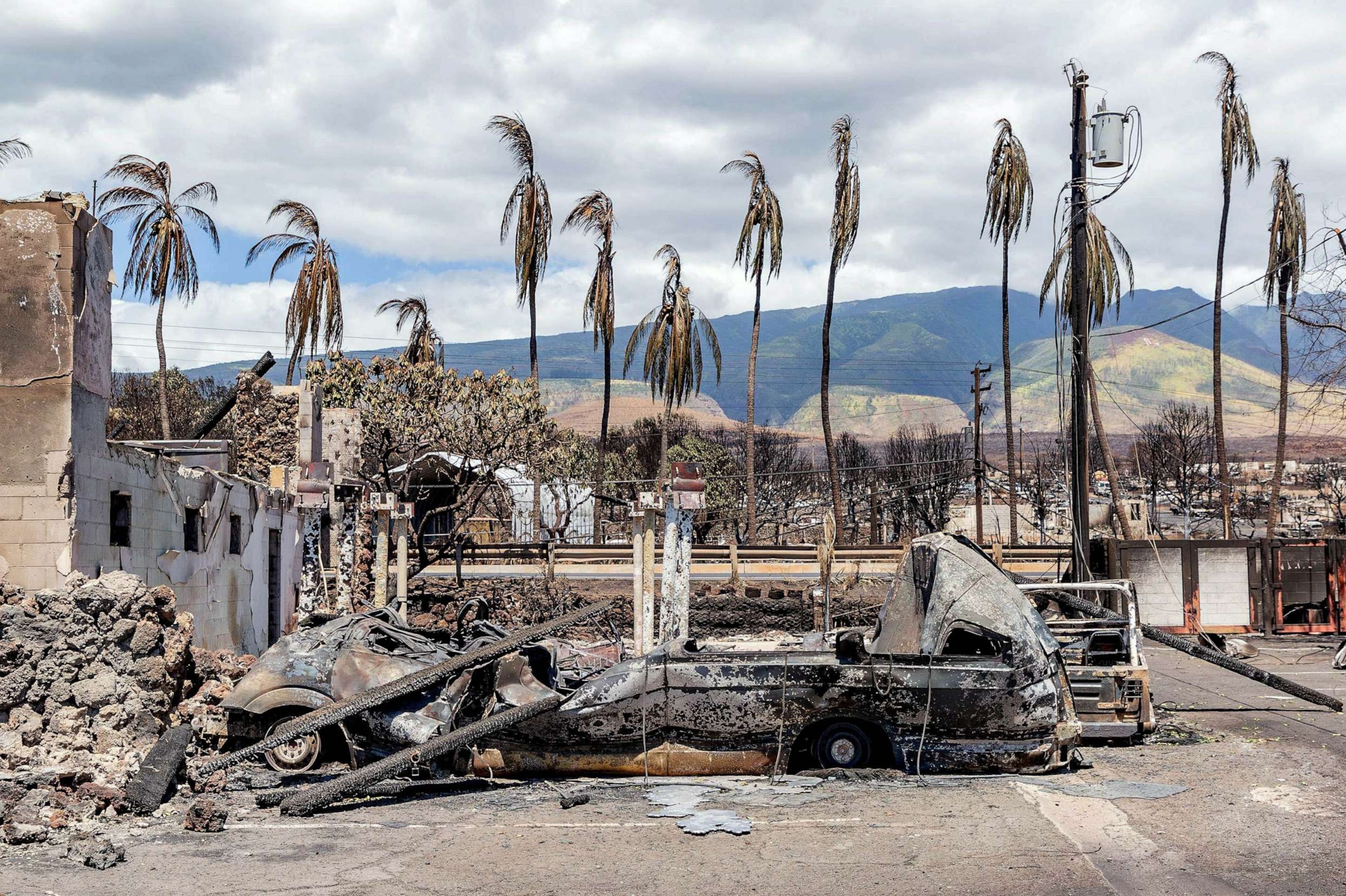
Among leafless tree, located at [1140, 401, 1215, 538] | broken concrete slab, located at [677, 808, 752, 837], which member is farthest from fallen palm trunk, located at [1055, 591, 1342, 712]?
leafless tree, located at [1140, 401, 1215, 538]

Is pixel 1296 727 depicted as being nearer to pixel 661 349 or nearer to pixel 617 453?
pixel 661 349

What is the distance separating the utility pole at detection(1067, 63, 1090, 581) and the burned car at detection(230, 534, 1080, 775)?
6.95 meters

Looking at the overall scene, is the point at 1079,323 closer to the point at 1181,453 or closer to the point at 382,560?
the point at 382,560

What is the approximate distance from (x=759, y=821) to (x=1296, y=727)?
7107 millimetres

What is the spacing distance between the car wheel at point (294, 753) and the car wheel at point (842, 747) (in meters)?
4.33

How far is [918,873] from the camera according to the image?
7.28 metres

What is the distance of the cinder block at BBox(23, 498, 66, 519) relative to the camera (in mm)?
11367

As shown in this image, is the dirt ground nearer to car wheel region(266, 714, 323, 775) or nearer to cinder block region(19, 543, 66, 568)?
car wheel region(266, 714, 323, 775)

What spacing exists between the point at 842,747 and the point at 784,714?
0.62 metres

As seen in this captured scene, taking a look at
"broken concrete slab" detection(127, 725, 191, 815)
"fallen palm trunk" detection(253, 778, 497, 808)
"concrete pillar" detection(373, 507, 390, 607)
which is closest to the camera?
"broken concrete slab" detection(127, 725, 191, 815)

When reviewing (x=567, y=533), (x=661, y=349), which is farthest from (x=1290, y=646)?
(x=567, y=533)

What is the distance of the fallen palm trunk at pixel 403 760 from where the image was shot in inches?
351

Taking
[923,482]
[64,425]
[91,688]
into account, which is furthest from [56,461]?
[923,482]

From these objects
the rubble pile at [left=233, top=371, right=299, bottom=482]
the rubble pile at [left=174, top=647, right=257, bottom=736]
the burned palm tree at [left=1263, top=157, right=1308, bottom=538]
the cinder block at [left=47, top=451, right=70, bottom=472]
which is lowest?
the rubble pile at [left=174, top=647, right=257, bottom=736]
